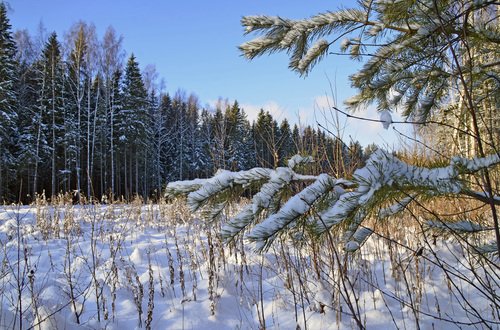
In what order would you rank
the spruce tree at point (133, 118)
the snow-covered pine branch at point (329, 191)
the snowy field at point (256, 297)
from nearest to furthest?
1. the snow-covered pine branch at point (329, 191)
2. the snowy field at point (256, 297)
3. the spruce tree at point (133, 118)

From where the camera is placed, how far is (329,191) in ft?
3.72

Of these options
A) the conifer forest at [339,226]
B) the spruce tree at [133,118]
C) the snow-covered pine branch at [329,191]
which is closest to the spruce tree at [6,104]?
the spruce tree at [133,118]

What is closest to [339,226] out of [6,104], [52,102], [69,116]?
[6,104]

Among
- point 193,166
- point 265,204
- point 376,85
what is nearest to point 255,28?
point 376,85

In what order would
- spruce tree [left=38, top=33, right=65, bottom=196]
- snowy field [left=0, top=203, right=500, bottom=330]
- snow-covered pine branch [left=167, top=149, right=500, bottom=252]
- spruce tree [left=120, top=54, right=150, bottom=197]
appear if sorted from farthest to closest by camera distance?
spruce tree [left=120, top=54, right=150, bottom=197] → spruce tree [left=38, top=33, right=65, bottom=196] → snowy field [left=0, top=203, right=500, bottom=330] → snow-covered pine branch [left=167, top=149, right=500, bottom=252]

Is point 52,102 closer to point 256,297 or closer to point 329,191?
point 256,297

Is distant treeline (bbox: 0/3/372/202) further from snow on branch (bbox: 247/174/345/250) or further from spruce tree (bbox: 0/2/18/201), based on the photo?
snow on branch (bbox: 247/174/345/250)

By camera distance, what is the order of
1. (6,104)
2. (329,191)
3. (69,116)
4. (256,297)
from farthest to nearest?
1. (69,116)
2. (6,104)
3. (256,297)
4. (329,191)

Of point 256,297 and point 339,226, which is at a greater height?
point 339,226

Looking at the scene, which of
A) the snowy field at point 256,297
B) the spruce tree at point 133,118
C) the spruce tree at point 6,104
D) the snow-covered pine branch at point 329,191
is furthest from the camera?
the spruce tree at point 133,118

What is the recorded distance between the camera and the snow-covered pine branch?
35.2 inches

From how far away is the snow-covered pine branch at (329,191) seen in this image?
90 centimetres

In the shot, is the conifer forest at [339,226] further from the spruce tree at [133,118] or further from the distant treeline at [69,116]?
the spruce tree at [133,118]

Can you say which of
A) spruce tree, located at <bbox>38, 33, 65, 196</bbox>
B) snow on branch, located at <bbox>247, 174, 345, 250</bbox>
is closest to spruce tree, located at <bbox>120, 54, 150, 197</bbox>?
spruce tree, located at <bbox>38, 33, 65, 196</bbox>
